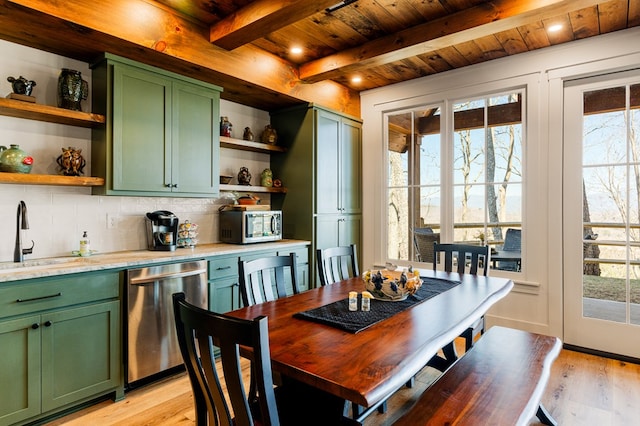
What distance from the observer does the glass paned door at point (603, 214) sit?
10.2ft

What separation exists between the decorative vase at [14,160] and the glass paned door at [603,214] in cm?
425

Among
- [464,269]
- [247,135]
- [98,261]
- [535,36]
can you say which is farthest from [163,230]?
[535,36]

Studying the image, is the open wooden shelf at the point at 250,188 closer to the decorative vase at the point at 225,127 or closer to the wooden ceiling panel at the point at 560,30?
the decorative vase at the point at 225,127

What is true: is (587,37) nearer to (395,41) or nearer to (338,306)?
(395,41)

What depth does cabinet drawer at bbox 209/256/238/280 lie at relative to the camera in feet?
9.87

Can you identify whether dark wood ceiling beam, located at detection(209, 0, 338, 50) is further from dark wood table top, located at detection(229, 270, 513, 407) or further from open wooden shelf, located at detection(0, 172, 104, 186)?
dark wood table top, located at detection(229, 270, 513, 407)

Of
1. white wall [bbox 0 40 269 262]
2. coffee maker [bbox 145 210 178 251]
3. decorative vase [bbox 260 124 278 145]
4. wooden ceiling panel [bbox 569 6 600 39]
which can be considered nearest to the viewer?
white wall [bbox 0 40 269 262]

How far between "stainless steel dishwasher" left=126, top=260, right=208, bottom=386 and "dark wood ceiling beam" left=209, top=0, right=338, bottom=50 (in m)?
1.77

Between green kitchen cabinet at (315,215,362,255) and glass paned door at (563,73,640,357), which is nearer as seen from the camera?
glass paned door at (563,73,640,357)

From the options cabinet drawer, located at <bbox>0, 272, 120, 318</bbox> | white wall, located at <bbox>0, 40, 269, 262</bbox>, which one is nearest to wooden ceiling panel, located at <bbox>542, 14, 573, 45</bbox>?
white wall, located at <bbox>0, 40, 269, 262</bbox>

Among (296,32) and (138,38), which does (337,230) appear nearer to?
(296,32)

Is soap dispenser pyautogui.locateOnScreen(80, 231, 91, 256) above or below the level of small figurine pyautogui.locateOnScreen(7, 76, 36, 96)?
below

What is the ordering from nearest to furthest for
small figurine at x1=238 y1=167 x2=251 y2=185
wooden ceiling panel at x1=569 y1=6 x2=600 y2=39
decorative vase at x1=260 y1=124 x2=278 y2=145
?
wooden ceiling panel at x1=569 y1=6 x2=600 y2=39 → small figurine at x1=238 y1=167 x2=251 y2=185 → decorative vase at x1=260 y1=124 x2=278 y2=145

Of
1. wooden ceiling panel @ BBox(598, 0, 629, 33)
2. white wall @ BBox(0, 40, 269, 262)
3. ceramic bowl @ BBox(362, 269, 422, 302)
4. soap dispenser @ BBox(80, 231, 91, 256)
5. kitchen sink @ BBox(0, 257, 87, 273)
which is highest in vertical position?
wooden ceiling panel @ BBox(598, 0, 629, 33)
